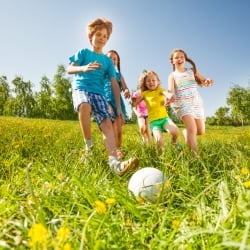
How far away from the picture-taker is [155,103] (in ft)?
23.7

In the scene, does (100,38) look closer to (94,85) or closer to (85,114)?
(94,85)

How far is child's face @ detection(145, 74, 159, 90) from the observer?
753 cm

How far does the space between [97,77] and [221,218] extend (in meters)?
3.77

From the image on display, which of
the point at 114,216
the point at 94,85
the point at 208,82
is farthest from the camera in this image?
the point at 208,82

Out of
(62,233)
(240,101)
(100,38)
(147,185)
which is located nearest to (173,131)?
(100,38)

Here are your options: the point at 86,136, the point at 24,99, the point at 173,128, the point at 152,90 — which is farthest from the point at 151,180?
the point at 24,99

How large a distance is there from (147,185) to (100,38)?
333 cm

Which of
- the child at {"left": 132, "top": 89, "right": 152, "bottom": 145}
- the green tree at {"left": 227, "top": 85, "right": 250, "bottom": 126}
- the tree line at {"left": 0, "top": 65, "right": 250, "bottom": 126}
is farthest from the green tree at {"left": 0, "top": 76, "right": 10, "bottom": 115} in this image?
the child at {"left": 132, "top": 89, "right": 152, "bottom": 145}

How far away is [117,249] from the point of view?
1751mm

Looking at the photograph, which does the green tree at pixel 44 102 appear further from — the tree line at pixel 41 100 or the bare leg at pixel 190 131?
the bare leg at pixel 190 131

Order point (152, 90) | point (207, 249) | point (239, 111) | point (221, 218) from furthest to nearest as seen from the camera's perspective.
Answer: point (239, 111) → point (152, 90) → point (221, 218) → point (207, 249)

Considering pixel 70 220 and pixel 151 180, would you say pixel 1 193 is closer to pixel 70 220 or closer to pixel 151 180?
pixel 70 220

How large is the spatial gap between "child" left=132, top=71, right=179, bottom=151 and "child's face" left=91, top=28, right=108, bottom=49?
165 cm

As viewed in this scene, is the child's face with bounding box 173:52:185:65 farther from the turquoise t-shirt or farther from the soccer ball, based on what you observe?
the soccer ball
